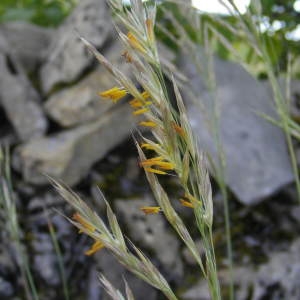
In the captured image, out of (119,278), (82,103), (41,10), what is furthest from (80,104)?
(41,10)

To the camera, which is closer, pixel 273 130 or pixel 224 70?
pixel 273 130

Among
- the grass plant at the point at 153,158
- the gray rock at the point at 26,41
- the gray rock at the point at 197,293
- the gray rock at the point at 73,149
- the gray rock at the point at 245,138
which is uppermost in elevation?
the grass plant at the point at 153,158

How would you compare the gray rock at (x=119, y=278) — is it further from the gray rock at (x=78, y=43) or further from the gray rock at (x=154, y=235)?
the gray rock at (x=78, y=43)

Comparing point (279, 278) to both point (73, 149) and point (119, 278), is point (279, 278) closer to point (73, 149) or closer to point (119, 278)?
point (119, 278)

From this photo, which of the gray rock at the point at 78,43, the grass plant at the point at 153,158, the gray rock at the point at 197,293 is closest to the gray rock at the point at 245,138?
the gray rock at the point at 197,293

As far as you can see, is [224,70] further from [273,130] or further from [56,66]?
[56,66]

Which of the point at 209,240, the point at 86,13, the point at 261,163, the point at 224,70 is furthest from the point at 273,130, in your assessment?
the point at 209,240

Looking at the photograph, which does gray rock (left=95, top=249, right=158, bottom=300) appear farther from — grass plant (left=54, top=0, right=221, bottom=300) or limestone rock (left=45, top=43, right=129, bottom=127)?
grass plant (left=54, top=0, right=221, bottom=300)
